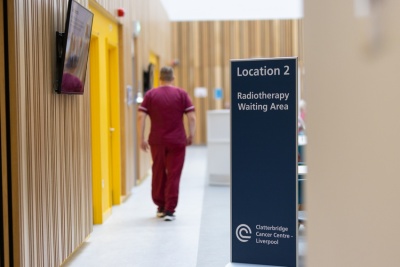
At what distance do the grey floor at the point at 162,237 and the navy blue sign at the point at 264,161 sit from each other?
29.4 inches

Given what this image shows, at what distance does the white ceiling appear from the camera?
15.4m

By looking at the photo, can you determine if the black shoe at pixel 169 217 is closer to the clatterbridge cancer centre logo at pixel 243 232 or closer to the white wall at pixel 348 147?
the clatterbridge cancer centre logo at pixel 243 232

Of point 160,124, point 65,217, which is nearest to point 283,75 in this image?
point 65,217

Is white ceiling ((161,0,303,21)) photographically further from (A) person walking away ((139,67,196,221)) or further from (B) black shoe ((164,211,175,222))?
(B) black shoe ((164,211,175,222))

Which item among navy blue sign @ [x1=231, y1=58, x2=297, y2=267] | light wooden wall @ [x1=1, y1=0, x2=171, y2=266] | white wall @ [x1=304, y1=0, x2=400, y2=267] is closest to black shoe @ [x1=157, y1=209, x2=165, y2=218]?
light wooden wall @ [x1=1, y1=0, x2=171, y2=266]

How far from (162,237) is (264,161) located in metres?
2.06

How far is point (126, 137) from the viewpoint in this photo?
7688 millimetres

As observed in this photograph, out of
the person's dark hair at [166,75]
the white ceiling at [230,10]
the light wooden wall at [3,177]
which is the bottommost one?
the light wooden wall at [3,177]

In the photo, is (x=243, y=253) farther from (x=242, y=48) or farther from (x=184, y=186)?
(x=242, y=48)

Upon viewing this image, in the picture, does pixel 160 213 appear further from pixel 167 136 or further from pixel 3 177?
pixel 3 177

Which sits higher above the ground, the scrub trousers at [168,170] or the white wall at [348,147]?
the white wall at [348,147]

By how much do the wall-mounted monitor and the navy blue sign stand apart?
131cm

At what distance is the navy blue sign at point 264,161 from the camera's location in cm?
379

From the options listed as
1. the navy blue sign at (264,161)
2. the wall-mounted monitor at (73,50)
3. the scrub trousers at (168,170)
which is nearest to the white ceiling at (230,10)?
the scrub trousers at (168,170)
